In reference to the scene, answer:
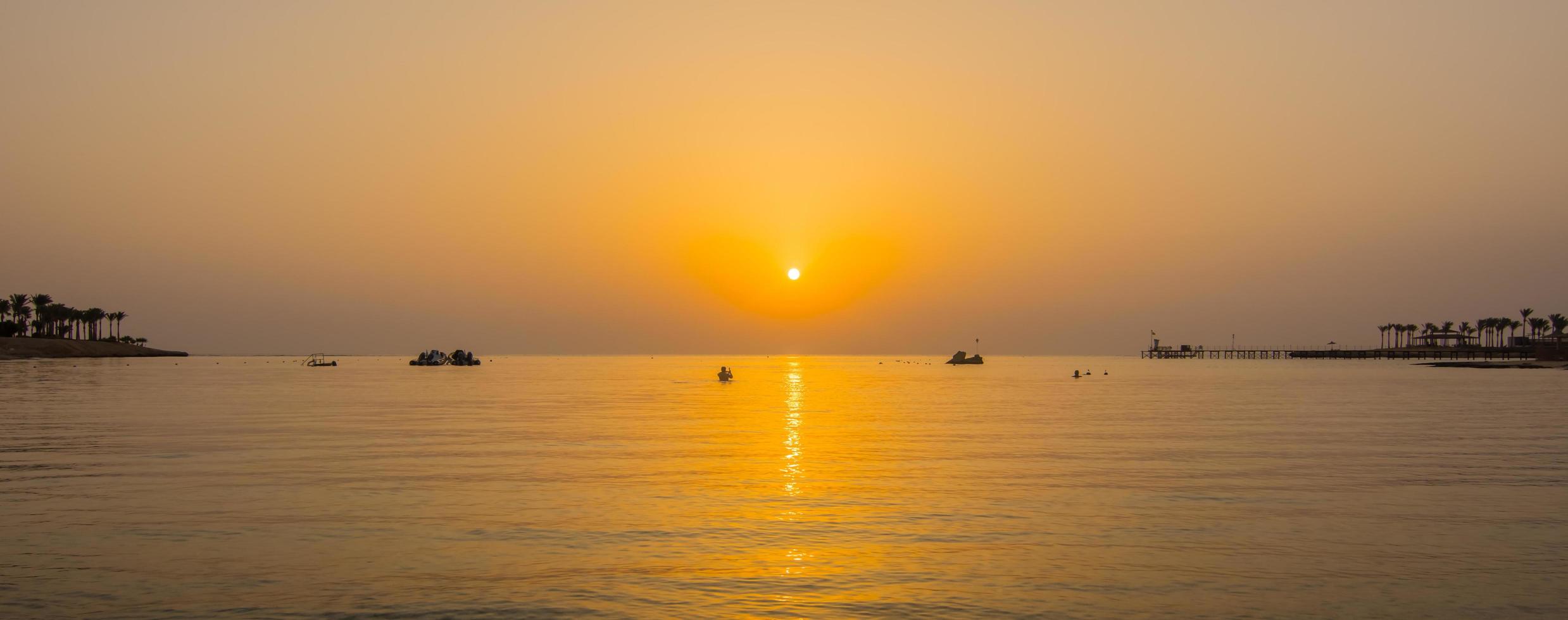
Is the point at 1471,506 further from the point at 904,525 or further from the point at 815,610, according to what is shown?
the point at 815,610

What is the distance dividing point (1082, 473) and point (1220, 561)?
12.8 m

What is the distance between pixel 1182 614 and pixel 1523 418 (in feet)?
168

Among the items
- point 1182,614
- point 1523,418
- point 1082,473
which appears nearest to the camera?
point 1182,614

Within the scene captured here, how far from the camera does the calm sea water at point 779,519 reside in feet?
49.9

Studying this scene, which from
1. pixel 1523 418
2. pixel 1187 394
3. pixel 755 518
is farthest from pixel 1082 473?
pixel 1187 394

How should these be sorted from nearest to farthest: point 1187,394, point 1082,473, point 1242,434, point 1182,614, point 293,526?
point 1182,614
point 293,526
point 1082,473
point 1242,434
point 1187,394

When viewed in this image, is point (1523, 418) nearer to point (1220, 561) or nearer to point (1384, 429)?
point (1384, 429)

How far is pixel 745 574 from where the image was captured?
16.7 meters

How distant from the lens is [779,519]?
22.2m

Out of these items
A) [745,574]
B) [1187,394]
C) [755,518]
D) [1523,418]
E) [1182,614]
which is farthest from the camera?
[1187,394]

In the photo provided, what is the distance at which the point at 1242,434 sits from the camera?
4550 cm

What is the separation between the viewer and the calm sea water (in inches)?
598

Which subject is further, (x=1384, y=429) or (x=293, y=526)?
(x=1384, y=429)

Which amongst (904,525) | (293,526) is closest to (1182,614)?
(904,525)
